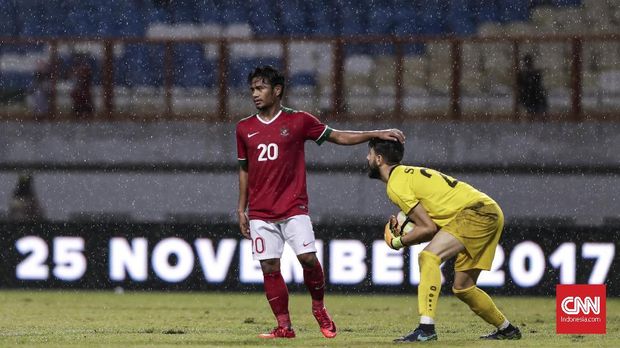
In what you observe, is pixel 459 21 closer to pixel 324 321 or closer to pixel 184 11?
pixel 184 11

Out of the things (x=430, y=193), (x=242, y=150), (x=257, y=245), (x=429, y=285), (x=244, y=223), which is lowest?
(x=429, y=285)

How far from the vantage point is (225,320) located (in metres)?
9.88

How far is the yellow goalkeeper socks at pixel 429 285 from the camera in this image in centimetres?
744

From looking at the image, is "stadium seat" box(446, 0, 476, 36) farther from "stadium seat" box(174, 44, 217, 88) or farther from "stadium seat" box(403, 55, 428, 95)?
"stadium seat" box(174, 44, 217, 88)

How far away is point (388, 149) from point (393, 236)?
1.64 feet

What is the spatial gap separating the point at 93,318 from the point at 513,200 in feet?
17.7

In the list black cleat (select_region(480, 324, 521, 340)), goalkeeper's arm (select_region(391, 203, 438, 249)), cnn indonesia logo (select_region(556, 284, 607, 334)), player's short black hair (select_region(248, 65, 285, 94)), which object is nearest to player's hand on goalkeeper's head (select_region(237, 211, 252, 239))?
player's short black hair (select_region(248, 65, 285, 94))

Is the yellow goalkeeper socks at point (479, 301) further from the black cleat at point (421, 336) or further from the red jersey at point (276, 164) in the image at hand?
the red jersey at point (276, 164)

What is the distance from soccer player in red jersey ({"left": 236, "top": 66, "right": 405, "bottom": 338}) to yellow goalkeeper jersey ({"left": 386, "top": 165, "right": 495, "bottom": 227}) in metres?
0.38

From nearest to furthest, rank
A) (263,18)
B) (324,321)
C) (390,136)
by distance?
1. (390,136)
2. (324,321)
3. (263,18)

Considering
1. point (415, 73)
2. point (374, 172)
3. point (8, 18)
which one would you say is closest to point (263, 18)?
point (415, 73)

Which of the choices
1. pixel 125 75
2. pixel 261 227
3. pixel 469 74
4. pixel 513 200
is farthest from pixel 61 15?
pixel 261 227

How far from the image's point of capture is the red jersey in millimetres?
7816

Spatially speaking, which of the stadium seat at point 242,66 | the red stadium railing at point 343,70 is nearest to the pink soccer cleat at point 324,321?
the red stadium railing at point 343,70
